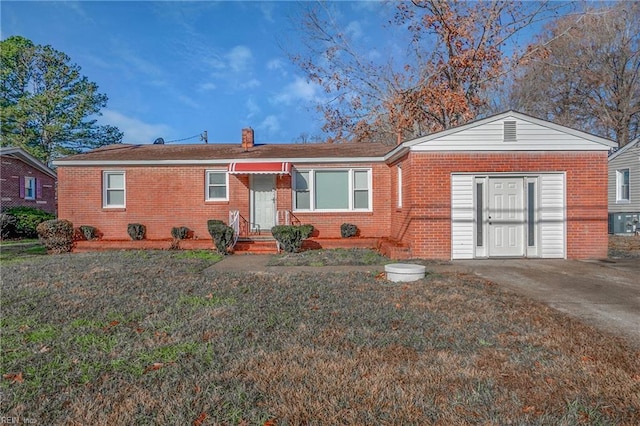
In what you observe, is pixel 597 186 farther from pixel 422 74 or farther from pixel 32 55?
pixel 32 55

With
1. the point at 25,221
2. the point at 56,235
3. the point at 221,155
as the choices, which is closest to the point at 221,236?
the point at 221,155

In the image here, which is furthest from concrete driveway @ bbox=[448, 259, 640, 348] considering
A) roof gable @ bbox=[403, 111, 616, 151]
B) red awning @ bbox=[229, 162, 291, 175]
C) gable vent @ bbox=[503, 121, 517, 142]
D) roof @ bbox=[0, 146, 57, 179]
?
roof @ bbox=[0, 146, 57, 179]

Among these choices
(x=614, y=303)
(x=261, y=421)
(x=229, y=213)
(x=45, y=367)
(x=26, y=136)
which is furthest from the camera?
(x=26, y=136)

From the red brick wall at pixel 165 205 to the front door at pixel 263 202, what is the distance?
0.59 meters

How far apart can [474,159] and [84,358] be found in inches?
376

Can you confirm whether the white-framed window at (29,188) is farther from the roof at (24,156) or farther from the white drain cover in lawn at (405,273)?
the white drain cover in lawn at (405,273)

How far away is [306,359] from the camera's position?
3.56m

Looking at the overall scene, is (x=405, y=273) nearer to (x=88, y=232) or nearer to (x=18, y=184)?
(x=88, y=232)

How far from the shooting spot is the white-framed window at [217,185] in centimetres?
1341

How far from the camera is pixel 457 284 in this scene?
22.2 ft

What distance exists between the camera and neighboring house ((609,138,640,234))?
→ 18.1 metres

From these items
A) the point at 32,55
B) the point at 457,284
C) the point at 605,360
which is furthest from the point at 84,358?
the point at 32,55

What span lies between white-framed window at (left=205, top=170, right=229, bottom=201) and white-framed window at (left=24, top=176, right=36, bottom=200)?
50.8ft

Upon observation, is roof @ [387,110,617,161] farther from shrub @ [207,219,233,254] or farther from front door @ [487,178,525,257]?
shrub @ [207,219,233,254]
